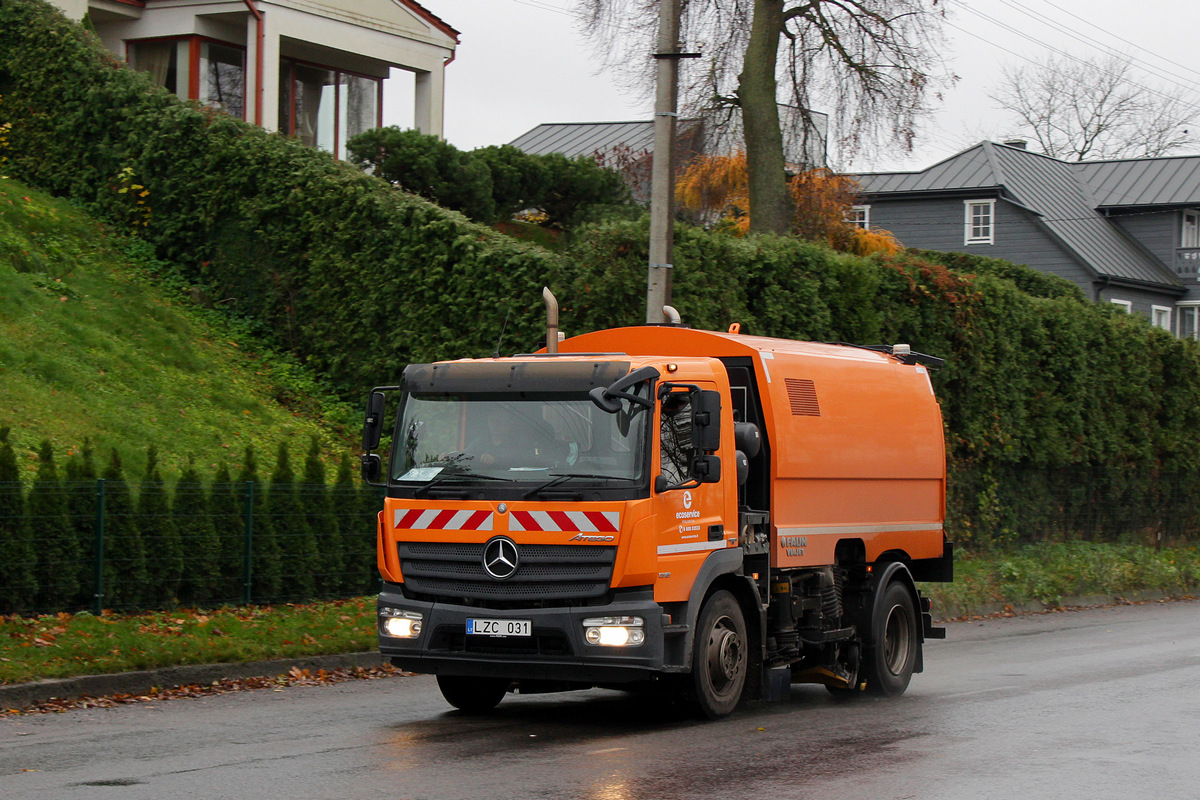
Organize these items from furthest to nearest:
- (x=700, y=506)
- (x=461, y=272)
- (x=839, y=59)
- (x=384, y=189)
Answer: (x=839, y=59) < (x=384, y=189) < (x=461, y=272) < (x=700, y=506)

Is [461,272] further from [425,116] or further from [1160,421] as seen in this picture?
[1160,421]

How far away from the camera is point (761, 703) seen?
11.3 metres

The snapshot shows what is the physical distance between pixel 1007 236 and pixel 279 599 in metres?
39.6

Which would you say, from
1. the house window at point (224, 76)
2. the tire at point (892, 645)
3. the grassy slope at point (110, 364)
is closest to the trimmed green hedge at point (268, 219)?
the grassy slope at point (110, 364)

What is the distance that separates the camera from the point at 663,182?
49.1 ft

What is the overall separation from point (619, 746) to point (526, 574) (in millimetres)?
1258

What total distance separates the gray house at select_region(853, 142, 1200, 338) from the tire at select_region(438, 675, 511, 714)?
1559 inches

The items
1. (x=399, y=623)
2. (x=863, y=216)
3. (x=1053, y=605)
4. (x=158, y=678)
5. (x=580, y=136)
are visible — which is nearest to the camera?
(x=399, y=623)

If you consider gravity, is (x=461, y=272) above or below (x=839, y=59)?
below

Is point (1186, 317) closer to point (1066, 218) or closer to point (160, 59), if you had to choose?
point (1066, 218)

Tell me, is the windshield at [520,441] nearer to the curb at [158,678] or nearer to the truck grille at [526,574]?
the truck grille at [526,574]

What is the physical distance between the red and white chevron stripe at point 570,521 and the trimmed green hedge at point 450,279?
29.3 ft

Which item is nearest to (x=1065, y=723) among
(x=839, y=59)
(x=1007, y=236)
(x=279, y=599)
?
(x=279, y=599)

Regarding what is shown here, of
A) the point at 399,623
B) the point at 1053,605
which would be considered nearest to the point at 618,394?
the point at 399,623
